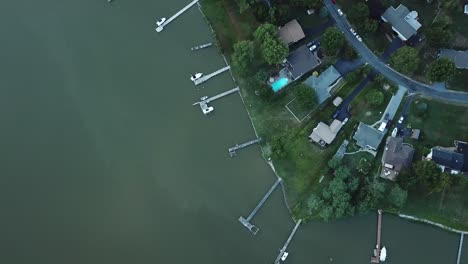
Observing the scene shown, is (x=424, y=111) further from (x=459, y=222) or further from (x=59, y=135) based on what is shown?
(x=59, y=135)

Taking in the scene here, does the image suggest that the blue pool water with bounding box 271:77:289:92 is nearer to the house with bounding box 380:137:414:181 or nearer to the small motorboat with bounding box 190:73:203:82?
the small motorboat with bounding box 190:73:203:82

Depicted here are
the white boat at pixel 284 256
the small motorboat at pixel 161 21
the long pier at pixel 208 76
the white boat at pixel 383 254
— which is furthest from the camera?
the small motorboat at pixel 161 21

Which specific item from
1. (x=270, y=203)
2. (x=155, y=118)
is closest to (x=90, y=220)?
(x=155, y=118)

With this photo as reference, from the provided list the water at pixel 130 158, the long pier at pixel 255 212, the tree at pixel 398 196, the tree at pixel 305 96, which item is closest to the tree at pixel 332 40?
the tree at pixel 305 96

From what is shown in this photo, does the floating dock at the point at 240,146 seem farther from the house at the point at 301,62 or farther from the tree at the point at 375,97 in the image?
the tree at the point at 375,97

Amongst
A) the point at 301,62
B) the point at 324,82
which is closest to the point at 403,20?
the point at 324,82

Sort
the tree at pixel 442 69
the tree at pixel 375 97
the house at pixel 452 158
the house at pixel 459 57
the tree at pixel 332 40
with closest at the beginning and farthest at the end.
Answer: the tree at pixel 442 69 → the house at pixel 452 158 → the tree at pixel 332 40 → the tree at pixel 375 97 → the house at pixel 459 57

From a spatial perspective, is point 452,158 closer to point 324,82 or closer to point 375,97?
point 375,97
